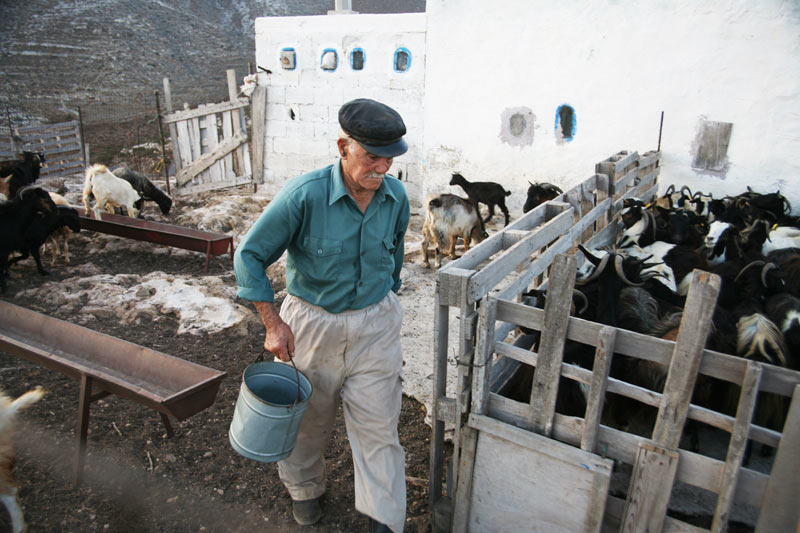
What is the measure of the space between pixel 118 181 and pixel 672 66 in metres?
9.24

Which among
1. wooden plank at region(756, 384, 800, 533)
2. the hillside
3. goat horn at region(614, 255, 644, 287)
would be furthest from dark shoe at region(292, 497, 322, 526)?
the hillside

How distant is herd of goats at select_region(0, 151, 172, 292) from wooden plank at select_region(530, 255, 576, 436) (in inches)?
272

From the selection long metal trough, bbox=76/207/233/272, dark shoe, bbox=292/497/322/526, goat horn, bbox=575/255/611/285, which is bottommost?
dark shoe, bbox=292/497/322/526

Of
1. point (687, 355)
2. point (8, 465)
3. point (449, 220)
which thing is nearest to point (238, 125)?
point (449, 220)

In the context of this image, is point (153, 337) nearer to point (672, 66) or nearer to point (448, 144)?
point (448, 144)

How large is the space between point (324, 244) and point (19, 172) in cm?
917

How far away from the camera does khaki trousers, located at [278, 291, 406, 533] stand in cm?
271

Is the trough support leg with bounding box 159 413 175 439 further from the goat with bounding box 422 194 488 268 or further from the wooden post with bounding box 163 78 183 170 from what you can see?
the wooden post with bounding box 163 78 183 170

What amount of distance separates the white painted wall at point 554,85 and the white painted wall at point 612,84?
0.06ft

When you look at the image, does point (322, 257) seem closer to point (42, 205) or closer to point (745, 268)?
point (745, 268)

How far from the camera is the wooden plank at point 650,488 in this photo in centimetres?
230

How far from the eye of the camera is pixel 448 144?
10148mm

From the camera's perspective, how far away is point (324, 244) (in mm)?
2584

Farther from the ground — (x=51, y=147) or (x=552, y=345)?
(x=552, y=345)
